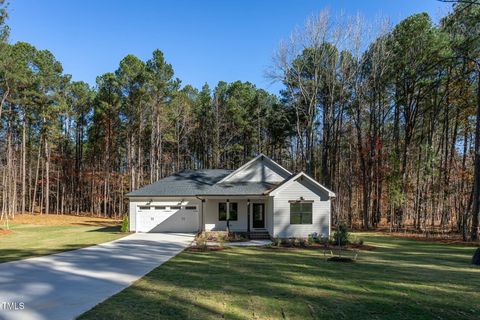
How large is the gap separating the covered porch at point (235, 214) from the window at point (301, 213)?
9.03 feet

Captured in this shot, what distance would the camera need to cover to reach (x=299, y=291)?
6.68 m

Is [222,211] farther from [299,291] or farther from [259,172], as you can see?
[299,291]

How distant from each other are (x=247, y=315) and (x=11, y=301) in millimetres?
4822

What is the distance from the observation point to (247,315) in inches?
203

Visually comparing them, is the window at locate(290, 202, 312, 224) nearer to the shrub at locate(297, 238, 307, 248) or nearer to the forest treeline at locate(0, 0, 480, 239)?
the shrub at locate(297, 238, 307, 248)

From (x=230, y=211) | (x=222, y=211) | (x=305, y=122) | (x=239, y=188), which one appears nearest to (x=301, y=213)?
(x=239, y=188)

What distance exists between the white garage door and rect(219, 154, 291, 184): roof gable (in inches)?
125

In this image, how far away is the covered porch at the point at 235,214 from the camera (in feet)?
64.1

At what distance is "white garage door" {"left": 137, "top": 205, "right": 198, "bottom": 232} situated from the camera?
811 inches

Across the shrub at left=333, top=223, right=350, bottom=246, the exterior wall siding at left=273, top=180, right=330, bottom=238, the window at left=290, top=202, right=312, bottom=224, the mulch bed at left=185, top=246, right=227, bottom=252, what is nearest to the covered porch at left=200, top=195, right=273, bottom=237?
the exterior wall siding at left=273, top=180, right=330, bottom=238

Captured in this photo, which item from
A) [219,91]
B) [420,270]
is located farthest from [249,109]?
[420,270]

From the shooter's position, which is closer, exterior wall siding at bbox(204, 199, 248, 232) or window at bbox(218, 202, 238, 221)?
exterior wall siding at bbox(204, 199, 248, 232)

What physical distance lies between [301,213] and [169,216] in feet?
29.8

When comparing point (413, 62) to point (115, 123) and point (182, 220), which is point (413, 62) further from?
point (115, 123)
